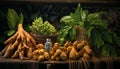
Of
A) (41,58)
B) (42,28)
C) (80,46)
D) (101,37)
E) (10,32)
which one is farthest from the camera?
(10,32)

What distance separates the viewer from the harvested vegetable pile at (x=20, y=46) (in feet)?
8.84

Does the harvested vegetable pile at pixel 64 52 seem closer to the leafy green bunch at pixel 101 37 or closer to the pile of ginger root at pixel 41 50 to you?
the pile of ginger root at pixel 41 50

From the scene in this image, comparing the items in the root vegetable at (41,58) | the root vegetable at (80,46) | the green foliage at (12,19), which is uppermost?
the green foliage at (12,19)

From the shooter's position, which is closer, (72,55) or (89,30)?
(72,55)

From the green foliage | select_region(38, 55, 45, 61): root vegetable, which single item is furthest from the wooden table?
the green foliage

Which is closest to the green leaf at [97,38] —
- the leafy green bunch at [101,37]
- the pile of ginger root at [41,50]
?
the leafy green bunch at [101,37]

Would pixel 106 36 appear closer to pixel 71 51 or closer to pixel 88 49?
pixel 88 49

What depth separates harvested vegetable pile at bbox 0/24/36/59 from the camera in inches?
106

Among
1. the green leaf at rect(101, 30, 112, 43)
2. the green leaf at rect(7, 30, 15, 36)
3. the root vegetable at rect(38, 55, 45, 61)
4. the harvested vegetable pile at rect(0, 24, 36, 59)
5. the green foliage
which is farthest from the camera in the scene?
the green foliage

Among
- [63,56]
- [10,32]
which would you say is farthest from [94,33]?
[10,32]

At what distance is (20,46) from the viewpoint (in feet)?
8.93

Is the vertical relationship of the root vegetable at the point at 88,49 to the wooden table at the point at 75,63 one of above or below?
above

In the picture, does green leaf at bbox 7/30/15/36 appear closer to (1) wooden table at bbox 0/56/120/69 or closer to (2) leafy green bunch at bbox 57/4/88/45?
(1) wooden table at bbox 0/56/120/69

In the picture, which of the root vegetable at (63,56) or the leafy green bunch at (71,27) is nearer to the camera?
the root vegetable at (63,56)
